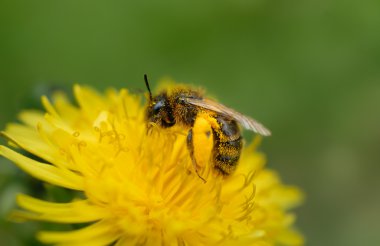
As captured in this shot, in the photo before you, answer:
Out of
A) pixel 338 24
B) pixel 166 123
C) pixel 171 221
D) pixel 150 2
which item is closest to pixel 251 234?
pixel 171 221

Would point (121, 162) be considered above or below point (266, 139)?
below

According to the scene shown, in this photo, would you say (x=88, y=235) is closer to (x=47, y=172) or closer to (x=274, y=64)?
(x=47, y=172)

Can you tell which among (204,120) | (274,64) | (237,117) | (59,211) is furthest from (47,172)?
(274,64)

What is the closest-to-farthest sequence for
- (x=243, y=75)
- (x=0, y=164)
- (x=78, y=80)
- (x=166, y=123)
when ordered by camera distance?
(x=166, y=123), (x=0, y=164), (x=78, y=80), (x=243, y=75)

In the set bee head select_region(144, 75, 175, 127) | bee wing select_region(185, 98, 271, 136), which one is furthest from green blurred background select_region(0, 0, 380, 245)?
bee wing select_region(185, 98, 271, 136)

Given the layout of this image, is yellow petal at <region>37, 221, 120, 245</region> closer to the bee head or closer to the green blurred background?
the bee head

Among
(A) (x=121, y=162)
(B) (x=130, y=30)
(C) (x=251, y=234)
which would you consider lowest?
(C) (x=251, y=234)

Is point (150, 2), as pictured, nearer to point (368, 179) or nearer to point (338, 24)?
point (338, 24)
